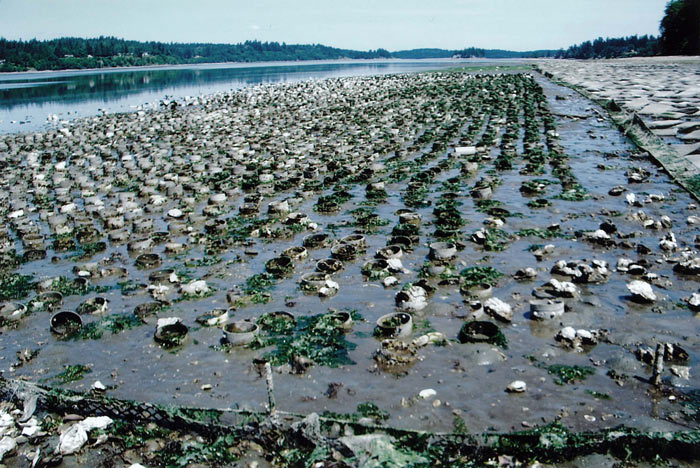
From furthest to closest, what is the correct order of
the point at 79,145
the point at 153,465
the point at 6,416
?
the point at 79,145 → the point at 6,416 → the point at 153,465

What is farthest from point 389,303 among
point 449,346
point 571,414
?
point 571,414

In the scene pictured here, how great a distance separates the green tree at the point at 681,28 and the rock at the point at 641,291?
75.1 meters

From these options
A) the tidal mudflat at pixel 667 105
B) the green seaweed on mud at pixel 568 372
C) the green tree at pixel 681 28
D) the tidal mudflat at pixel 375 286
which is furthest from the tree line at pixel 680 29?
the green seaweed on mud at pixel 568 372

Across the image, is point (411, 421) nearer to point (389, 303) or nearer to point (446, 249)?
point (389, 303)

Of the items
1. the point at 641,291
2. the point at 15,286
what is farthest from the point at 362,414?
the point at 15,286

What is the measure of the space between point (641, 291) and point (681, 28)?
273ft

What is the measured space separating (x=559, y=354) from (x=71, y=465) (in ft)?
15.3

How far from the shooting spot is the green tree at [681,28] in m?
66.8

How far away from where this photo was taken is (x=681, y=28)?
71.9 meters

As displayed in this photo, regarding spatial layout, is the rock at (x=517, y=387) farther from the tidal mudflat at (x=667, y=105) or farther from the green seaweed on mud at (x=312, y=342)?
the tidal mudflat at (x=667, y=105)

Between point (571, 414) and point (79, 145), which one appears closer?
point (571, 414)

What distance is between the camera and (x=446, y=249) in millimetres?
7914

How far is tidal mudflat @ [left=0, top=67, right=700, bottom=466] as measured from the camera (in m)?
4.99

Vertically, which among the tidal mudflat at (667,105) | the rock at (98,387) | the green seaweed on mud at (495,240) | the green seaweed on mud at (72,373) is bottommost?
the green seaweed on mud at (72,373)
